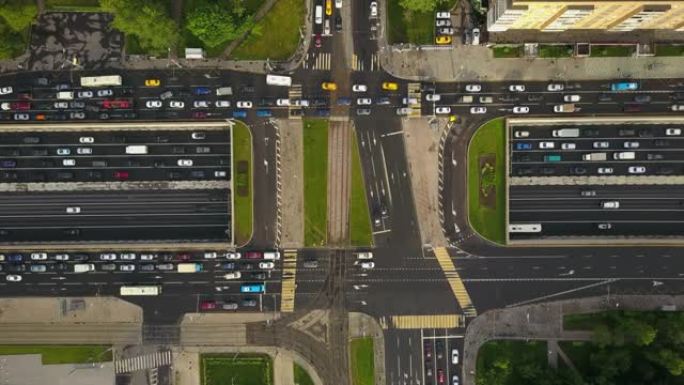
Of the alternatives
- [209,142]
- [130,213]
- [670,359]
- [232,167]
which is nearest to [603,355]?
[670,359]

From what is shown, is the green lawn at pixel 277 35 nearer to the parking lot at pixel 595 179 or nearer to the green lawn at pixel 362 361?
the parking lot at pixel 595 179

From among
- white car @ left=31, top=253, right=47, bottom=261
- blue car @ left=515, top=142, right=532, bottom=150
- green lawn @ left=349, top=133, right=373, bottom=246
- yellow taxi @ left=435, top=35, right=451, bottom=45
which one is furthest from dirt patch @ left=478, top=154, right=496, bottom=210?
white car @ left=31, top=253, right=47, bottom=261

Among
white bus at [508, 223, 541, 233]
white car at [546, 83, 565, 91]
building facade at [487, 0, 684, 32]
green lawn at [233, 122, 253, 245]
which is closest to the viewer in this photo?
building facade at [487, 0, 684, 32]

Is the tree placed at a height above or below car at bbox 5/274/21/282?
above

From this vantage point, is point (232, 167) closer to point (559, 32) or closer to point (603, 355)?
point (559, 32)

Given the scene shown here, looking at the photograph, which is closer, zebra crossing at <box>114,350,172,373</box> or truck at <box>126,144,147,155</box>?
truck at <box>126,144,147,155</box>

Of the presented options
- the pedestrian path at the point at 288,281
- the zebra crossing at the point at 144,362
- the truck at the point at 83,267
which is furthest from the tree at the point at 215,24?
the zebra crossing at the point at 144,362

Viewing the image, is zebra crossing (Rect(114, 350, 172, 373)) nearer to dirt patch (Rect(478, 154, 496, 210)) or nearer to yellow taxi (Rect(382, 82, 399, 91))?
yellow taxi (Rect(382, 82, 399, 91))
